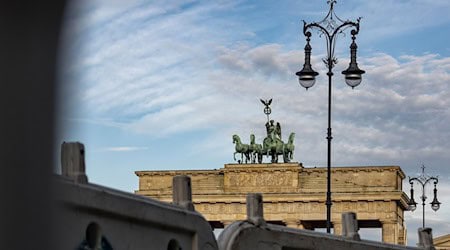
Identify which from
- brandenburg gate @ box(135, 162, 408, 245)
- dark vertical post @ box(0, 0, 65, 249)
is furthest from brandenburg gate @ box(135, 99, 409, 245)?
dark vertical post @ box(0, 0, 65, 249)

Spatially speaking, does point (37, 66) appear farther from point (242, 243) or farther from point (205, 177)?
point (205, 177)

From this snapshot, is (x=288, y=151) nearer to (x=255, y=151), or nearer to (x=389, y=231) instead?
(x=255, y=151)

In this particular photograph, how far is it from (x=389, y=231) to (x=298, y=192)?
8128 mm

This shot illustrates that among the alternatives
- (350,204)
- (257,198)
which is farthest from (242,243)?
(350,204)

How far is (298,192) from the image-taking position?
316 ft

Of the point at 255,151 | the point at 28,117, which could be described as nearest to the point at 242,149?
the point at 255,151

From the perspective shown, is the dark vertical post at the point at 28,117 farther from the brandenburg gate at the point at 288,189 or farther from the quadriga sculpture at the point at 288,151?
the quadriga sculpture at the point at 288,151

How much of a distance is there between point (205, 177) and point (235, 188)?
332cm

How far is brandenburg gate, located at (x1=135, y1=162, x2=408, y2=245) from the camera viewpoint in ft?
311

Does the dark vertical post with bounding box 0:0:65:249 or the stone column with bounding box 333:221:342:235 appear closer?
the dark vertical post with bounding box 0:0:65:249

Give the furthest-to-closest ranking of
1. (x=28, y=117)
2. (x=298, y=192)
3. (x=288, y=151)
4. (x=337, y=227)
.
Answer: (x=288, y=151) → (x=337, y=227) → (x=298, y=192) → (x=28, y=117)

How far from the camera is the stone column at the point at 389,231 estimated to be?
94000 mm

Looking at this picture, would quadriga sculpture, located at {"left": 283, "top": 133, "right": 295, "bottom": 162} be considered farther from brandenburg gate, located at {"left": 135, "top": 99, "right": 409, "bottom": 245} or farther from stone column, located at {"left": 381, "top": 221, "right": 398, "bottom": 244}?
stone column, located at {"left": 381, "top": 221, "right": 398, "bottom": 244}

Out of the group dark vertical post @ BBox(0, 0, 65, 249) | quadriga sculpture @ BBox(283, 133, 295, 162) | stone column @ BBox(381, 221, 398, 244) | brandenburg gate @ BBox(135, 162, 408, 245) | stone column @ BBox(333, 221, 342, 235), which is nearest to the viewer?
dark vertical post @ BBox(0, 0, 65, 249)
